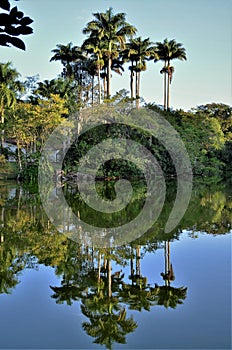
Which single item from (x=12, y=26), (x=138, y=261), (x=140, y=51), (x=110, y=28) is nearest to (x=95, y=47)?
(x=110, y=28)

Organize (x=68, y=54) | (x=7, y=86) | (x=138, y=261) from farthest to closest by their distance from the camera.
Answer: (x=68, y=54) → (x=7, y=86) → (x=138, y=261)

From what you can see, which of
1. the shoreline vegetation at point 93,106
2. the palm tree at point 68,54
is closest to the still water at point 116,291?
the shoreline vegetation at point 93,106

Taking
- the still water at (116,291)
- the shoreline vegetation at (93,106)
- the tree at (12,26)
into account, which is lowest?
the still water at (116,291)

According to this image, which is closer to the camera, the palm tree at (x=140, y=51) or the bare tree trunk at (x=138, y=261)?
the bare tree trunk at (x=138, y=261)

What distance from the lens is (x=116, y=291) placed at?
21.3 ft

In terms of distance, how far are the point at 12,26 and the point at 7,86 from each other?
96.8 feet

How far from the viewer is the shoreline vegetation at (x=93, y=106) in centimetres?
2781

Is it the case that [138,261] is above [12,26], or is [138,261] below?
below

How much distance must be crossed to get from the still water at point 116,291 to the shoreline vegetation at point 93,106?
17204 mm

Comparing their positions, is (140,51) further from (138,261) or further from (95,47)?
(138,261)

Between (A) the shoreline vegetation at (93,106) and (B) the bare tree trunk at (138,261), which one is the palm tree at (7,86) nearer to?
(A) the shoreline vegetation at (93,106)

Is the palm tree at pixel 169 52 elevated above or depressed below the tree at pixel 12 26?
above

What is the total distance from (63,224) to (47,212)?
7.76 feet

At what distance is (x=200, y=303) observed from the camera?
19.4 feet
